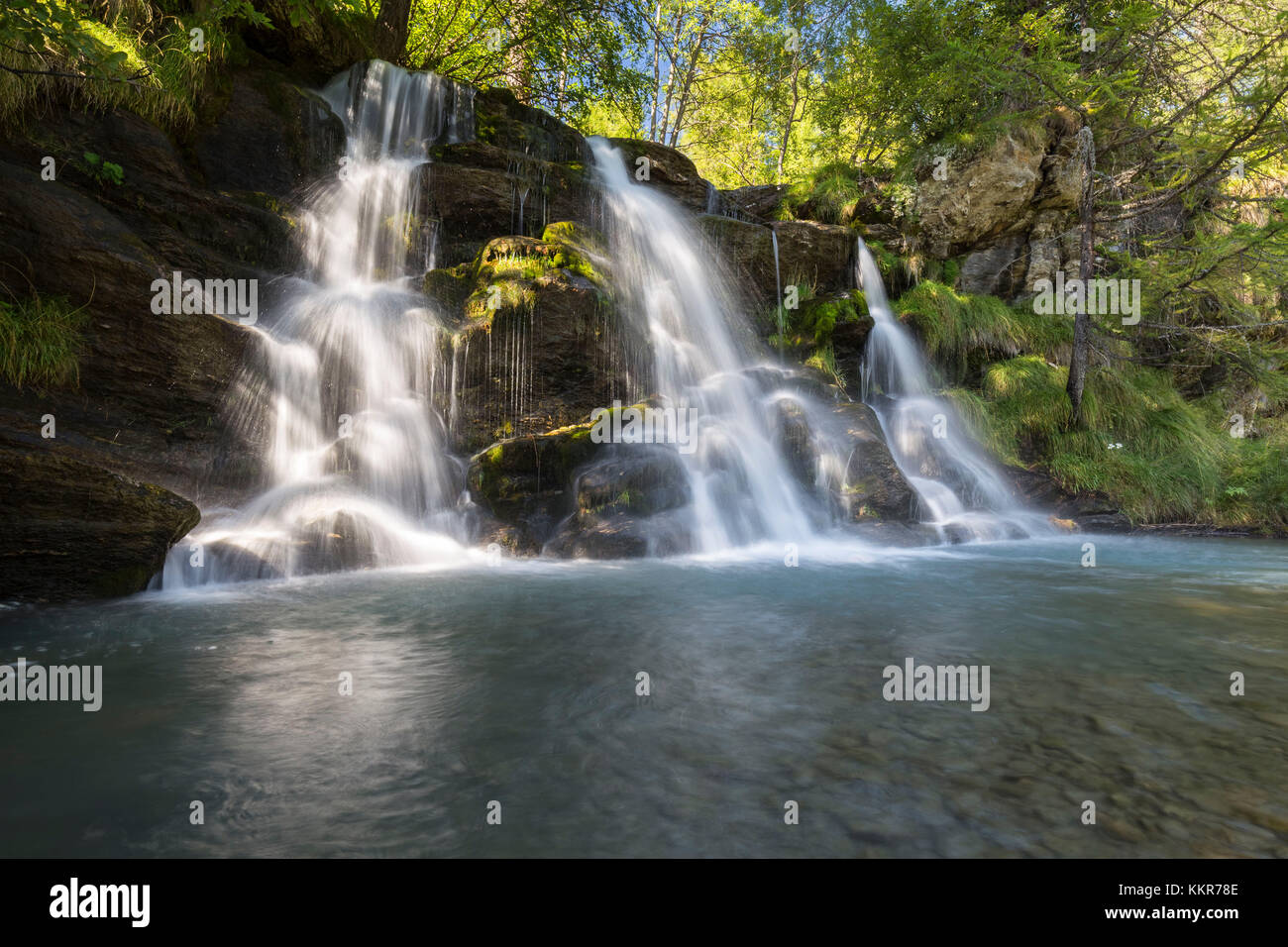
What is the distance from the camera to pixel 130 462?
670 centimetres

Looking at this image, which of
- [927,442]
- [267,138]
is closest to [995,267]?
[927,442]

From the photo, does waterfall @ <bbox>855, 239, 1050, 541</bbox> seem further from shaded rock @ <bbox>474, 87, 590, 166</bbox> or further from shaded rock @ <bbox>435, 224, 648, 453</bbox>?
shaded rock @ <bbox>474, 87, 590, 166</bbox>

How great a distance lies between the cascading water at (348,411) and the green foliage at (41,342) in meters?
1.60

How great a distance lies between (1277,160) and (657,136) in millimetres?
20573

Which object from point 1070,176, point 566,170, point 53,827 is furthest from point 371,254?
point 1070,176

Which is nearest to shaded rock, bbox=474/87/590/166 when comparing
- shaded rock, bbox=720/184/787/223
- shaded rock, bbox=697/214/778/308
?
shaded rock, bbox=697/214/778/308

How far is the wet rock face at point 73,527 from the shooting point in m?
4.78

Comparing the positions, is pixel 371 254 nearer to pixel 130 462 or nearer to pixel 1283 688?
pixel 130 462

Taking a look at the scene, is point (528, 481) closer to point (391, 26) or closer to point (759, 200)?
point (759, 200)

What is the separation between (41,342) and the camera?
20.7 feet

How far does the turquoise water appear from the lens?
6.46ft

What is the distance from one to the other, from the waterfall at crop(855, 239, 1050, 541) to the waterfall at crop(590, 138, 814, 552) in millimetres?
2466
